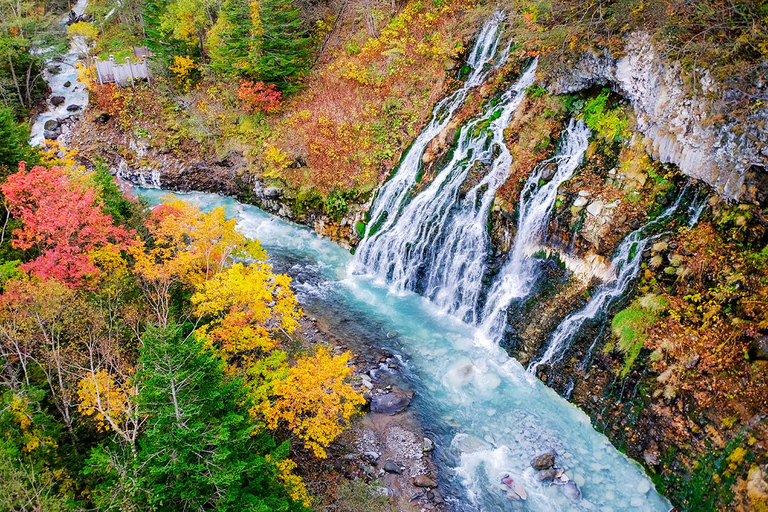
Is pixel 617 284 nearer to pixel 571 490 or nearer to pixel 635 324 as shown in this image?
pixel 635 324

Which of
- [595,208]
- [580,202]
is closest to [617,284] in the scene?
[595,208]

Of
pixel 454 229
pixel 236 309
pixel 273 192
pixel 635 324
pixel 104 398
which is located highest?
pixel 454 229

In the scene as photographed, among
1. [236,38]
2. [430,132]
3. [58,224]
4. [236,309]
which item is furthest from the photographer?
[236,38]


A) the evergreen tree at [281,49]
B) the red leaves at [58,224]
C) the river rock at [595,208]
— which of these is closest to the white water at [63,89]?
the evergreen tree at [281,49]

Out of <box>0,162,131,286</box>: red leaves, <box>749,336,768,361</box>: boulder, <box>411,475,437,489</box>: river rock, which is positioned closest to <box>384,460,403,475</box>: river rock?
<box>411,475,437,489</box>: river rock

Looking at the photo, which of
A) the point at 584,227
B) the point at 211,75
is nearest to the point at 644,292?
the point at 584,227

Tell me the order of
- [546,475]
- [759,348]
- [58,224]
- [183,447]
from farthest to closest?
[58,224], [546,475], [759,348], [183,447]

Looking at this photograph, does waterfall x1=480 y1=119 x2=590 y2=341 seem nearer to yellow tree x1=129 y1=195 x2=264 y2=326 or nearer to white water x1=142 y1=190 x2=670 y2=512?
white water x1=142 y1=190 x2=670 y2=512
